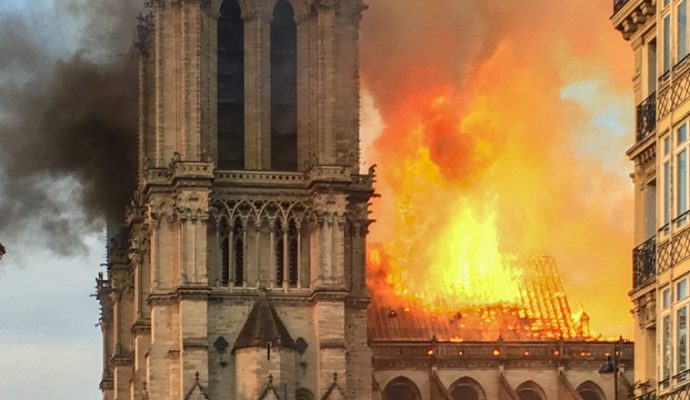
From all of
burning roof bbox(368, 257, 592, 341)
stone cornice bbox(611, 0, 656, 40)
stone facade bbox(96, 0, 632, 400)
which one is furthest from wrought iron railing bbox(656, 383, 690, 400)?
burning roof bbox(368, 257, 592, 341)

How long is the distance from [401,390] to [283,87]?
84.6 ft

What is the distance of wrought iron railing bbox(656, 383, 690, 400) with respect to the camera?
2335 inches

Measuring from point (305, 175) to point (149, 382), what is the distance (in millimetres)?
12745

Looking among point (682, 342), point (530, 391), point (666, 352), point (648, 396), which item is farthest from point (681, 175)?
point (530, 391)

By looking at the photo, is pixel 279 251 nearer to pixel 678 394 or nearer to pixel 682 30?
pixel 682 30

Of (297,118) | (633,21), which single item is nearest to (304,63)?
(297,118)

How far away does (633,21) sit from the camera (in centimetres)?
6669

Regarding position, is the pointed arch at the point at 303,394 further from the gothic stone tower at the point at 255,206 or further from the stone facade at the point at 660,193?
the stone facade at the point at 660,193

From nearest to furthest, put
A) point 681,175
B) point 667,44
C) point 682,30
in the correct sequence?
point 681,175 < point 682,30 < point 667,44

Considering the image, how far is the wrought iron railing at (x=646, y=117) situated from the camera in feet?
211

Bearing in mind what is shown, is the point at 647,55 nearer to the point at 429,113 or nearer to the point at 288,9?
the point at 288,9

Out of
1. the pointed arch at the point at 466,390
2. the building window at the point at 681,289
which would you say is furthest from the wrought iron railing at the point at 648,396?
the pointed arch at the point at 466,390

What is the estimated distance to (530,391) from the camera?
155750 mm

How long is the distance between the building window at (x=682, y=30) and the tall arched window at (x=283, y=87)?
7230 cm
